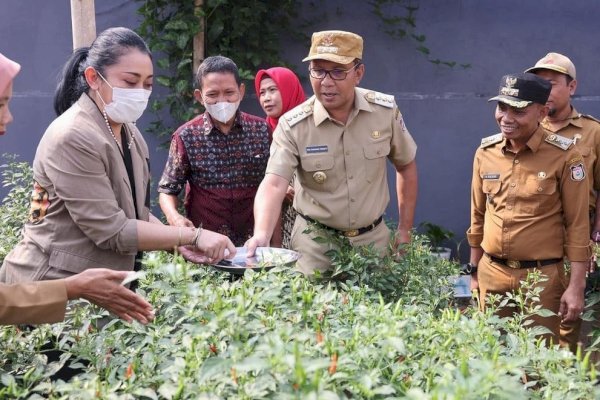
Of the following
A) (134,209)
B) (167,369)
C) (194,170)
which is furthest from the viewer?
(194,170)

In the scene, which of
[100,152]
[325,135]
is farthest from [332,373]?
[325,135]

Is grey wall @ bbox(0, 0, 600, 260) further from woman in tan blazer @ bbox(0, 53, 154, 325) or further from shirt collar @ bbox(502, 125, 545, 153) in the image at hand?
woman in tan blazer @ bbox(0, 53, 154, 325)

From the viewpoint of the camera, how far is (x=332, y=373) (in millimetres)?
1549

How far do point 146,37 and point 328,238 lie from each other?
3.35m

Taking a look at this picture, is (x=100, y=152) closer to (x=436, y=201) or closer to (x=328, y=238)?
(x=328, y=238)

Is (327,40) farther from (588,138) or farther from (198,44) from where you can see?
(198,44)

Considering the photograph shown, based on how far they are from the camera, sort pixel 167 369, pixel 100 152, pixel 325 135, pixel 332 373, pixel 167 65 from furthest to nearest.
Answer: pixel 167 65
pixel 325 135
pixel 100 152
pixel 167 369
pixel 332 373

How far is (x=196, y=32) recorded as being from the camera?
19.0ft

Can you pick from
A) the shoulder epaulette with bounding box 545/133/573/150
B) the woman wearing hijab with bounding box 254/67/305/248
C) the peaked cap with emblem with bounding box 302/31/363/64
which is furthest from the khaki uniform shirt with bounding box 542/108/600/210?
the woman wearing hijab with bounding box 254/67/305/248

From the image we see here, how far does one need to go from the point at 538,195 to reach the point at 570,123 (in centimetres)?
79

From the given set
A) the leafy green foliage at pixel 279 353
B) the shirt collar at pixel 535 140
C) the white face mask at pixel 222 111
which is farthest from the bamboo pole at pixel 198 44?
the leafy green foliage at pixel 279 353

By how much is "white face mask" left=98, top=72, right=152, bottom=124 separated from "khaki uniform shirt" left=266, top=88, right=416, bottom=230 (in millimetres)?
960

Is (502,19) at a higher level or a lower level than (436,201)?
higher

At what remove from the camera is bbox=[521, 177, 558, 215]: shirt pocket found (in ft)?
11.8
